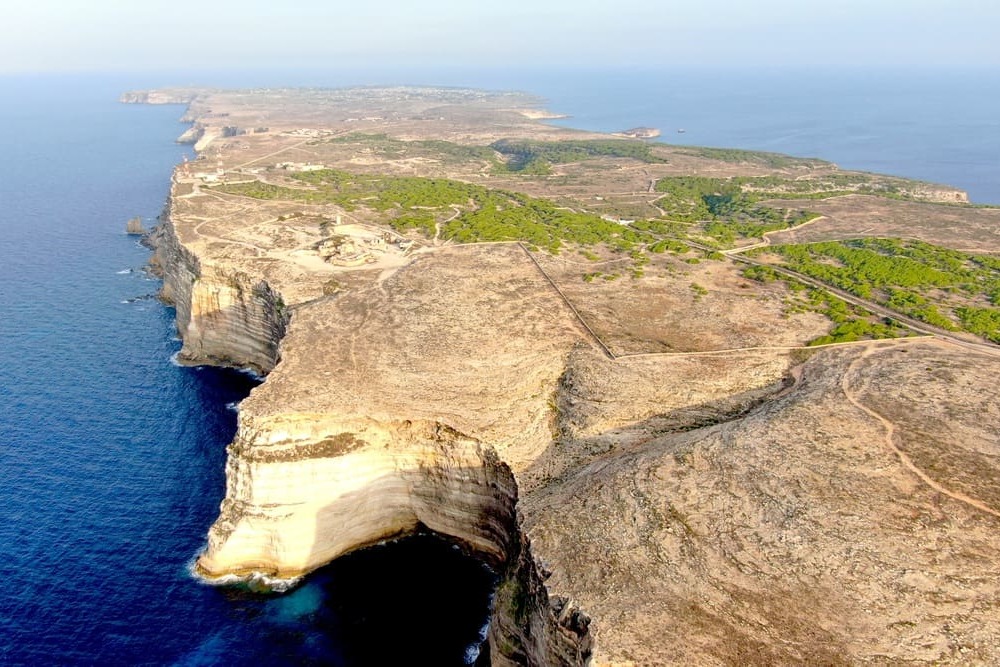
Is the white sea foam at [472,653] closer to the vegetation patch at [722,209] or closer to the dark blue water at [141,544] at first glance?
the dark blue water at [141,544]

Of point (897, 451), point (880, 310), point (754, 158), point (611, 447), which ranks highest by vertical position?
point (897, 451)

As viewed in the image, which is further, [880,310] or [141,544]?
[880,310]

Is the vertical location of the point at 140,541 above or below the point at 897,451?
below

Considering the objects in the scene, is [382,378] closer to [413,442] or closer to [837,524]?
[413,442]

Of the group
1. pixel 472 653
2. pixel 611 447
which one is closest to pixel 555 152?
pixel 611 447

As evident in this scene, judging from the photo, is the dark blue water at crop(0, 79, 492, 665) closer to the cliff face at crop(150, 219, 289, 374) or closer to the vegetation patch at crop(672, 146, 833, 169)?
the cliff face at crop(150, 219, 289, 374)

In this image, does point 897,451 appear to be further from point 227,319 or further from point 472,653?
point 227,319

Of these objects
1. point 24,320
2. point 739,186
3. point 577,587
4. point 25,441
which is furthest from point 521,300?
point 739,186

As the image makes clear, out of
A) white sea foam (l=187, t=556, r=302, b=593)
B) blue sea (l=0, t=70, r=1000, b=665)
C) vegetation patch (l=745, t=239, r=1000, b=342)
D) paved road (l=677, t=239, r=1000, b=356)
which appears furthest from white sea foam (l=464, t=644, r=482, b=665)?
vegetation patch (l=745, t=239, r=1000, b=342)
